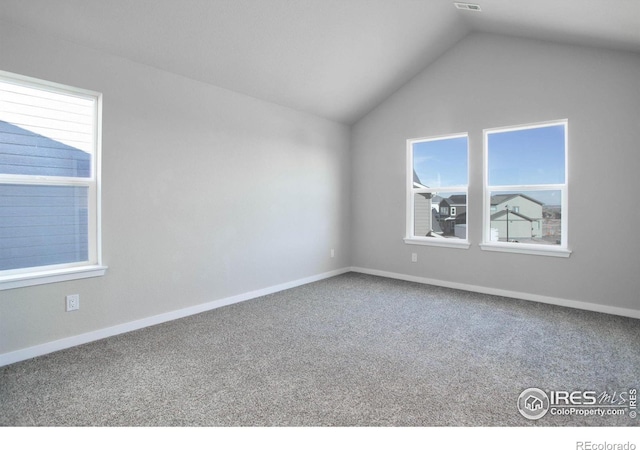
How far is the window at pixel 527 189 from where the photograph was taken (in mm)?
3885

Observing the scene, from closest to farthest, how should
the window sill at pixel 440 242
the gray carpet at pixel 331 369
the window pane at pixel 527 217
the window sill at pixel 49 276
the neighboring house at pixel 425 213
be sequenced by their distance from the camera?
the gray carpet at pixel 331 369 < the window sill at pixel 49 276 < the window pane at pixel 527 217 < the window sill at pixel 440 242 < the neighboring house at pixel 425 213

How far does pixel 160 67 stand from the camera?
3193 millimetres

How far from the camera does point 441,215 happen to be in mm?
4855

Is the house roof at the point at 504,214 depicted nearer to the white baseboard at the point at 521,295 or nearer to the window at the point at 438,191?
the window at the point at 438,191

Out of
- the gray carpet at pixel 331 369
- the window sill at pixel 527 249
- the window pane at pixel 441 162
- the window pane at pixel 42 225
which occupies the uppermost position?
the window pane at pixel 441 162

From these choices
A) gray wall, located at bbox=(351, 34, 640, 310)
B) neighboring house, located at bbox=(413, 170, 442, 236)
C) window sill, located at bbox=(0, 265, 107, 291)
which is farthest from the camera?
neighboring house, located at bbox=(413, 170, 442, 236)

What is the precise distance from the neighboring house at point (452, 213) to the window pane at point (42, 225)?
13.5ft

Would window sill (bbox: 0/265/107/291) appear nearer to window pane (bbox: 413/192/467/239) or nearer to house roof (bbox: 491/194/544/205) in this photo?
window pane (bbox: 413/192/467/239)

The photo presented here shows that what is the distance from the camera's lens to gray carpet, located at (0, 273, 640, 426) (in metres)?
1.83

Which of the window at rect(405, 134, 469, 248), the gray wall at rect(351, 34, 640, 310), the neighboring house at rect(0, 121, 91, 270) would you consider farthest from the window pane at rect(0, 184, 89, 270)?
the window at rect(405, 134, 469, 248)

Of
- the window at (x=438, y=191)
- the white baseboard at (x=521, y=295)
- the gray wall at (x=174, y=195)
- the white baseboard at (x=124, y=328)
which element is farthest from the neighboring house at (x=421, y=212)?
the white baseboard at (x=124, y=328)

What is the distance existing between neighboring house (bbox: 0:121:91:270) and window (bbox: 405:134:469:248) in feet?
12.8

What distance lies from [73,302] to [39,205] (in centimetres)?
79

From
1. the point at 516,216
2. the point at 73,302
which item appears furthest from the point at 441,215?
the point at 73,302
